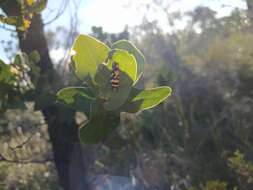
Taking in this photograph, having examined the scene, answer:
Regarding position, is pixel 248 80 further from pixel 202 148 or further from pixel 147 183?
pixel 147 183

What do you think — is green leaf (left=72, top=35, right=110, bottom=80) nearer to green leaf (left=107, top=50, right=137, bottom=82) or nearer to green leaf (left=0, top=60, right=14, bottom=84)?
green leaf (left=107, top=50, right=137, bottom=82)

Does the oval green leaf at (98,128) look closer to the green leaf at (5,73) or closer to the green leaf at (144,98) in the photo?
the green leaf at (144,98)

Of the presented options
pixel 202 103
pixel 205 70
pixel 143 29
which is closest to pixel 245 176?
pixel 202 103

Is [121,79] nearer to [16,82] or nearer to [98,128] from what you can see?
[98,128]

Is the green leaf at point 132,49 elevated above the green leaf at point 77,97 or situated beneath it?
elevated above

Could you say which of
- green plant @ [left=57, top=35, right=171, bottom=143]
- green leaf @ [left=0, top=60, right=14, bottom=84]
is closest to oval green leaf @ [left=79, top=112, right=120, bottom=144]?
green plant @ [left=57, top=35, right=171, bottom=143]

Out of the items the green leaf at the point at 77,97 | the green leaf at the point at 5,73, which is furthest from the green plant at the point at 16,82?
the green leaf at the point at 77,97

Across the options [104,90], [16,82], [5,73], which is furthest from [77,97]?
[16,82]
